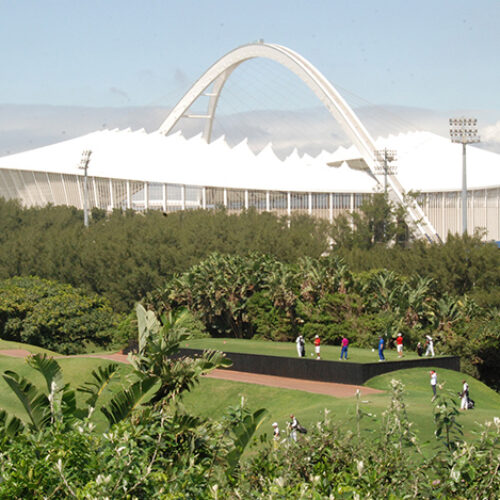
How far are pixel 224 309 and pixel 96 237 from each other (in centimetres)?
2011

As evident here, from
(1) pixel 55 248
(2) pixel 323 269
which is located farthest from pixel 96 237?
(2) pixel 323 269

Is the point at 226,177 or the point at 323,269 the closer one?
the point at 323,269

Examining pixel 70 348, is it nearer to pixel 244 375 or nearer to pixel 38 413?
pixel 244 375

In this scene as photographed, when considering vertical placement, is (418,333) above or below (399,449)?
below

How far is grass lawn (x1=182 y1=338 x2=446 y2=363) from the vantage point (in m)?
27.6

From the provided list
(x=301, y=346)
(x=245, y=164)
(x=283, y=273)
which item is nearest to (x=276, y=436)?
(x=301, y=346)

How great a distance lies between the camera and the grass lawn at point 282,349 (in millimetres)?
27562

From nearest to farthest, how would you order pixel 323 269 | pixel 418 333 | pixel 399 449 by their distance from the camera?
pixel 399 449 → pixel 418 333 → pixel 323 269

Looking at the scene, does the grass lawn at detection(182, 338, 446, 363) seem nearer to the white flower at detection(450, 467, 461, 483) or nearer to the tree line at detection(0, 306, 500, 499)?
the tree line at detection(0, 306, 500, 499)

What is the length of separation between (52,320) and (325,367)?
56.3ft

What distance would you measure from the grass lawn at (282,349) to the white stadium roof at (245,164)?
131 ft

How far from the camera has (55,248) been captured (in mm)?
52625

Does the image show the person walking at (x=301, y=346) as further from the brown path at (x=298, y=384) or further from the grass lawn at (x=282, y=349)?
the brown path at (x=298, y=384)

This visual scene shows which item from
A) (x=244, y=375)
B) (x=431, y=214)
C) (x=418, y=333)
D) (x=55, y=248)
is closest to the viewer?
(x=244, y=375)
